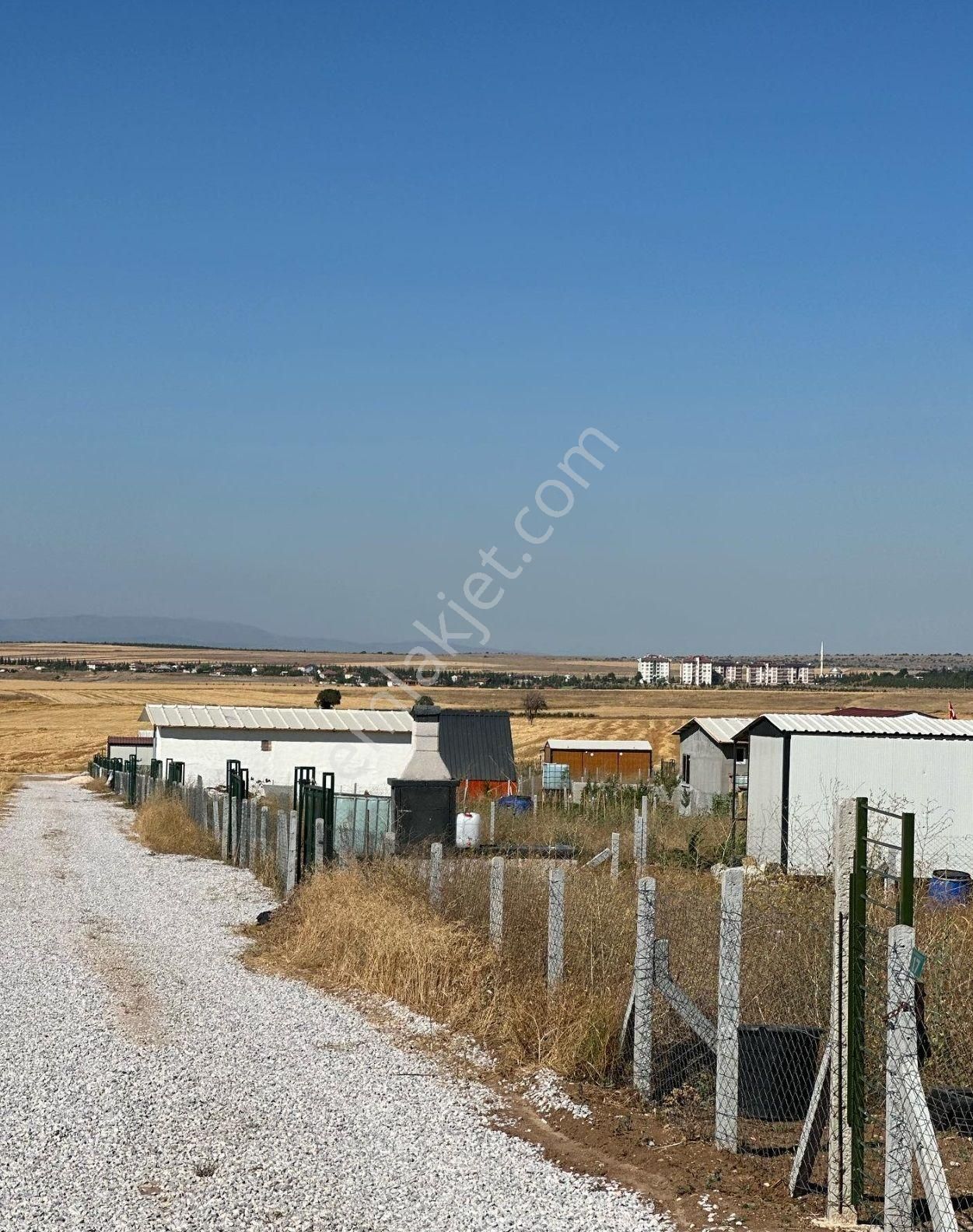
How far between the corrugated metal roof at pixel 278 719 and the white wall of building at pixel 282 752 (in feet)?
0.50

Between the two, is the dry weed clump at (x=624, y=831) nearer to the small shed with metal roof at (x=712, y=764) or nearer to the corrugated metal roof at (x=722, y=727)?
the small shed with metal roof at (x=712, y=764)

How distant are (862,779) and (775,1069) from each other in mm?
17892

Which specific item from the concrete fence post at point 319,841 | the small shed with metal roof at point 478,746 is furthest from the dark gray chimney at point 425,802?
the small shed with metal roof at point 478,746

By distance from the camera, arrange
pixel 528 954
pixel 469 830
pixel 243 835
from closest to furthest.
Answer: pixel 528 954, pixel 243 835, pixel 469 830

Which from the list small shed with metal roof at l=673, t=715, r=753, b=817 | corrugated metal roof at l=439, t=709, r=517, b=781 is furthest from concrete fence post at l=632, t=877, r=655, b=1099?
corrugated metal roof at l=439, t=709, r=517, b=781

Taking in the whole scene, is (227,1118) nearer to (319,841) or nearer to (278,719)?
(319,841)

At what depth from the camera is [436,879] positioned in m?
13.7

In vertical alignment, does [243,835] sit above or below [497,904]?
below

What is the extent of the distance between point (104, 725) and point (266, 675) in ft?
309

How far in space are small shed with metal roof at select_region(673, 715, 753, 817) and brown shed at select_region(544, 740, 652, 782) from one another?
5.83m

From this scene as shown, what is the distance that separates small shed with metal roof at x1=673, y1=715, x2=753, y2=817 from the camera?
3600cm

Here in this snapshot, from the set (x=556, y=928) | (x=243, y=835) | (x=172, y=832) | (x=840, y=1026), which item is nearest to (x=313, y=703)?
(x=172, y=832)

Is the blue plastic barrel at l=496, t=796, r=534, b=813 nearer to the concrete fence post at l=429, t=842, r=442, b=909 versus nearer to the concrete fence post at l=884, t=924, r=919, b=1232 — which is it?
the concrete fence post at l=429, t=842, r=442, b=909

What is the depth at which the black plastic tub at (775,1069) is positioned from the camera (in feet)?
26.6
